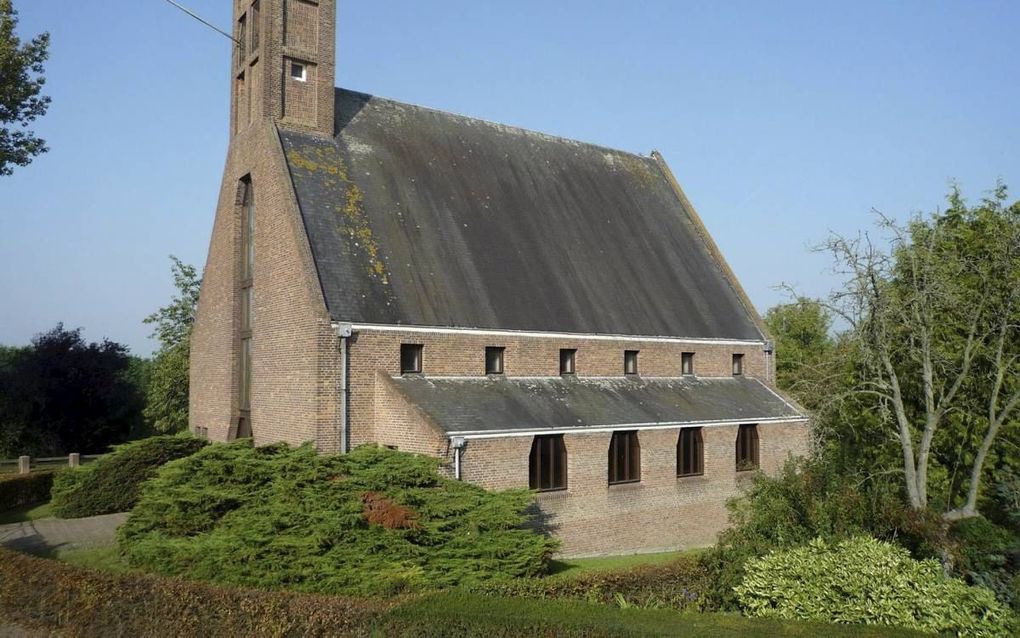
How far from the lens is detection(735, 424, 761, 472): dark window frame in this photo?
2645cm

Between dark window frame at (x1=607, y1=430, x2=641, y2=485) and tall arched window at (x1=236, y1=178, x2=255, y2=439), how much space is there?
34.4ft

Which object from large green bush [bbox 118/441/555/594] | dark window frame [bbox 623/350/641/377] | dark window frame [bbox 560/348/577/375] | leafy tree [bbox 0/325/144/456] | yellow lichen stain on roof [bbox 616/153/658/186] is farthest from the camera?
leafy tree [bbox 0/325/144/456]

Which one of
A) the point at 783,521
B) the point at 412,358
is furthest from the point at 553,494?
the point at 783,521

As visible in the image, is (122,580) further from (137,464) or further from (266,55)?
(266,55)

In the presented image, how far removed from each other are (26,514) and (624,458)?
17959 mm

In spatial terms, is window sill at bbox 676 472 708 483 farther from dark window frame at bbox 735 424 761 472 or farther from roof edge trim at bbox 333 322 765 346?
roof edge trim at bbox 333 322 765 346

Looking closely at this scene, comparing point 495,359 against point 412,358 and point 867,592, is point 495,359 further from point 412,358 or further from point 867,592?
point 867,592

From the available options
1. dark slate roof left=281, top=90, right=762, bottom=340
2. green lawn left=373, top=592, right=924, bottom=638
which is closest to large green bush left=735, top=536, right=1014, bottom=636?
green lawn left=373, top=592, right=924, bottom=638

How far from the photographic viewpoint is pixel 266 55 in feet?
78.7

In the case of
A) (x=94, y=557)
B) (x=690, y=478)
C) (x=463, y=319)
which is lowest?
(x=94, y=557)

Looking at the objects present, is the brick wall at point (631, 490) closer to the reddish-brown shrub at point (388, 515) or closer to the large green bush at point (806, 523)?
the reddish-brown shrub at point (388, 515)

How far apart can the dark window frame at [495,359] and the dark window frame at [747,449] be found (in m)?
8.25

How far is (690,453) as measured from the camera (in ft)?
81.7

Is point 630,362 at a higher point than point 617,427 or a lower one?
higher
